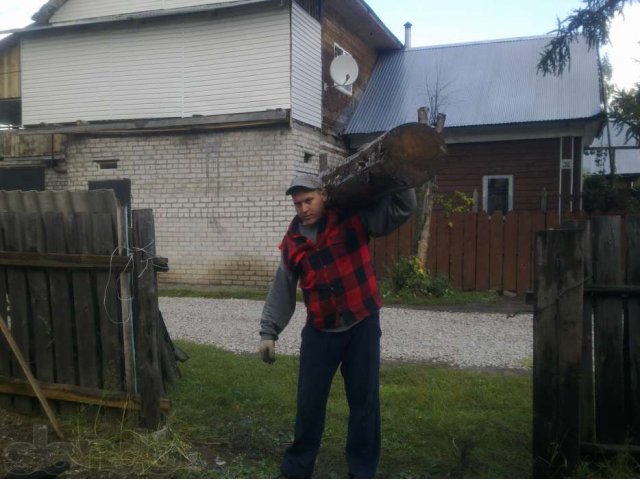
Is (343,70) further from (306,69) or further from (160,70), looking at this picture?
(160,70)

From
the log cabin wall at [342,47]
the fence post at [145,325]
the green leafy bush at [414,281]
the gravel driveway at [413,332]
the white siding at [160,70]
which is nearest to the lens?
the fence post at [145,325]

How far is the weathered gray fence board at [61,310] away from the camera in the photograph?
14.7 feet

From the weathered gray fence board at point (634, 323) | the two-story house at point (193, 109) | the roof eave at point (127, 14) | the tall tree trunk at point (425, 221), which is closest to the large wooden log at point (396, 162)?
the weathered gray fence board at point (634, 323)

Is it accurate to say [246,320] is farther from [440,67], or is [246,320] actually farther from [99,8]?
[440,67]

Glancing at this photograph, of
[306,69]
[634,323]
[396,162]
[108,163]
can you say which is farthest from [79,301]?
[108,163]

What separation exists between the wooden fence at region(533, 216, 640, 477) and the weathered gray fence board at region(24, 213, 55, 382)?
130 inches

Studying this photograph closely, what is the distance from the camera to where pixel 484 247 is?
1219 centimetres

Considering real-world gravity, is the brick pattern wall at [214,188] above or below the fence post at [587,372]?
above

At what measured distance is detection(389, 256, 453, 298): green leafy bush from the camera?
37.2 ft

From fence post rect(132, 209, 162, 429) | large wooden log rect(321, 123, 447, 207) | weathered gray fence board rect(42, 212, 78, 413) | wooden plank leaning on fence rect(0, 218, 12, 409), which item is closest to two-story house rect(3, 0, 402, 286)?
wooden plank leaning on fence rect(0, 218, 12, 409)

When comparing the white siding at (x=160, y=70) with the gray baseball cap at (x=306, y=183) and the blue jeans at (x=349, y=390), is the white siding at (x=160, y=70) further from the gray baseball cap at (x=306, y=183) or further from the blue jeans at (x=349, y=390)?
the blue jeans at (x=349, y=390)

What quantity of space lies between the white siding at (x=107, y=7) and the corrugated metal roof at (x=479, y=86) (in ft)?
16.3

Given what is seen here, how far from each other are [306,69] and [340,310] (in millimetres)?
10817

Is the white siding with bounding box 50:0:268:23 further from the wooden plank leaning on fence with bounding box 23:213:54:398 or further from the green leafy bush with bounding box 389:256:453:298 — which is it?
the wooden plank leaning on fence with bounding box 23:213:54:398
